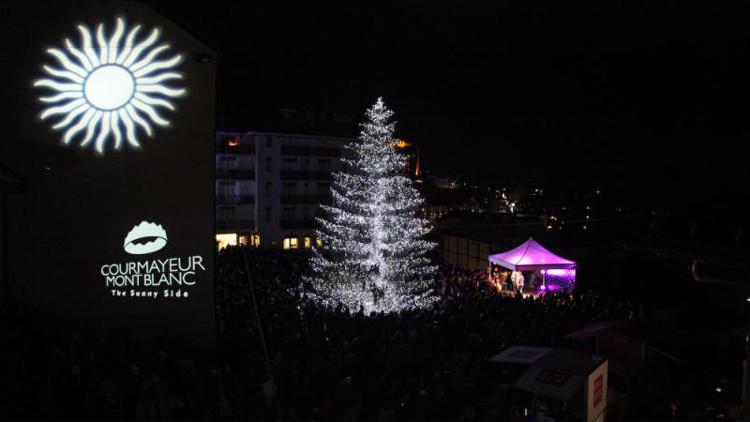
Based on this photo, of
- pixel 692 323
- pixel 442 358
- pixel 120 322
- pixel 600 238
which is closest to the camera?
pixel 442 358

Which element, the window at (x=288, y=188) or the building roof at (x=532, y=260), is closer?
the building roof at (x=532, y=260)

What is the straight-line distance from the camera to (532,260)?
16.6 m

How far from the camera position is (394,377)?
8648 millimetres

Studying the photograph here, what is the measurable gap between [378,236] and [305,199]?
64.6 ft

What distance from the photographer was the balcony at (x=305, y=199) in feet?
112

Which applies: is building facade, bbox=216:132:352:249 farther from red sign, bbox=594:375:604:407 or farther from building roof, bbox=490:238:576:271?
red sign, bbox=594:375:604:407

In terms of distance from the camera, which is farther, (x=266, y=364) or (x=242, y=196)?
(x=242, y=196)

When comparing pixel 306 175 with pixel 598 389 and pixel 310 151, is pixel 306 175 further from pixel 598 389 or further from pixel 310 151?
pixel 598 389

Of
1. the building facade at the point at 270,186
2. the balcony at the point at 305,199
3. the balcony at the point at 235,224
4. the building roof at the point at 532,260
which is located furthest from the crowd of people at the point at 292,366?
the balcony at the point at 305,199

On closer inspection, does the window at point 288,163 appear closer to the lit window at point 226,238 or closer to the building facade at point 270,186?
the building facade at point 270,186

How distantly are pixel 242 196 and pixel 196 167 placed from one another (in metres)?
22.0

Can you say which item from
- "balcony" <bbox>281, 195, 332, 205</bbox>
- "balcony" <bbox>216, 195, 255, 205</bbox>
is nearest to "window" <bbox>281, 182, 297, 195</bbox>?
"balcony" <bbox>281, 195, 332, 205</bbox>

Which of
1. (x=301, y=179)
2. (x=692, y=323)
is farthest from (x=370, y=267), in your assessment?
(x=301, y=179)

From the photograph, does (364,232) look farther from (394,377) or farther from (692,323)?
(692,323)
